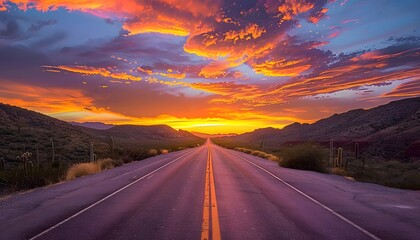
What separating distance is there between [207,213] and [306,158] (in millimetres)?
19154

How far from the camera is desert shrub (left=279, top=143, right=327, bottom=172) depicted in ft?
87.5

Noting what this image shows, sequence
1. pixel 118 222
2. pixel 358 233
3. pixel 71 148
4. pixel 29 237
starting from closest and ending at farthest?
1. pixel 29 237
2. pixel 358 233
3. pixel 118 222
4. pixel 71 148

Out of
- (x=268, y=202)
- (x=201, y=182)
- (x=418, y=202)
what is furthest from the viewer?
(x=201, y=182)

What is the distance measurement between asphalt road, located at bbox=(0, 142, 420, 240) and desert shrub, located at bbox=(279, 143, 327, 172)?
11842mm

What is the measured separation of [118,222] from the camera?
8.40 m

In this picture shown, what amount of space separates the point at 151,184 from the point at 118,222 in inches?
286

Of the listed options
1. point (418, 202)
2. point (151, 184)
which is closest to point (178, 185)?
point (151, 184)

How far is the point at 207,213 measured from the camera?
9.48 m

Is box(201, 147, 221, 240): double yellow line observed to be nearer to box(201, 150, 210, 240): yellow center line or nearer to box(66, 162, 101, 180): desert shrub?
box(201, 150, 210, 240): yellow center line

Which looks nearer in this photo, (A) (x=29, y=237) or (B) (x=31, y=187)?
(A) (x=29, y=237)

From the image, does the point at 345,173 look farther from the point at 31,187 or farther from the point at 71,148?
the point at 71,148

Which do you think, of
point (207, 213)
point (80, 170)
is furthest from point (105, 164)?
point (207, 213)

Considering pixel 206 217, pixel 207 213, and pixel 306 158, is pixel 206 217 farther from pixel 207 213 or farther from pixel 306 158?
pixel 306 158

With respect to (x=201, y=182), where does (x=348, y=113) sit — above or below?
above
